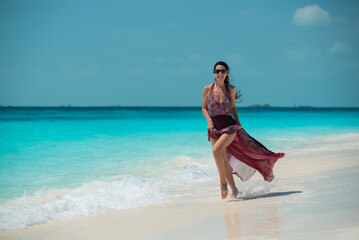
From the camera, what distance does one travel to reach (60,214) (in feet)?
15.7

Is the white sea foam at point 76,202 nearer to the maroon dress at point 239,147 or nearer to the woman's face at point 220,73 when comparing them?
the maroon dress at point 239,147

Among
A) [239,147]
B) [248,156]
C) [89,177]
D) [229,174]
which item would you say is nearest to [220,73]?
[239,147]

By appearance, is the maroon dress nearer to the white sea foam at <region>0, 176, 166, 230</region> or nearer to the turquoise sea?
the turquoise sea

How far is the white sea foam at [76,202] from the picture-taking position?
4.66 m

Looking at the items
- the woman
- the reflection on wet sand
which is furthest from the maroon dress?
the reflection on wet sand

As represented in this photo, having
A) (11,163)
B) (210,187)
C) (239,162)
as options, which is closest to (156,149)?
(11,163)

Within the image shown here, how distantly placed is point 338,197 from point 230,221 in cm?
133

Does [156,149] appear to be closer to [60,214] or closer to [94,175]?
[94,175]

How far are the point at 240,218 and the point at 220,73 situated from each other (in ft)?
5.65

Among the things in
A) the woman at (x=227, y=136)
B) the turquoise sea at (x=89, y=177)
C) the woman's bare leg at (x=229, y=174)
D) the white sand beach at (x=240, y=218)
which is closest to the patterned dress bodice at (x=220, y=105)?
the woman at (x=227, y=136)

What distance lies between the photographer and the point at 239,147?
4895 millimetres

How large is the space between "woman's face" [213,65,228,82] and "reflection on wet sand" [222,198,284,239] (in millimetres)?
1468

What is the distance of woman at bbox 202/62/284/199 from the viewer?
4621 millimetres

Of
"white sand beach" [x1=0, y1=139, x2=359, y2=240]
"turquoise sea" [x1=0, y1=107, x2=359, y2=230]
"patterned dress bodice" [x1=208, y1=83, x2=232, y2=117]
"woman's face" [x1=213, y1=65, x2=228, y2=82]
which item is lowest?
"white sand beach" [x1=0, y1=139, x2=359, y2=240]
